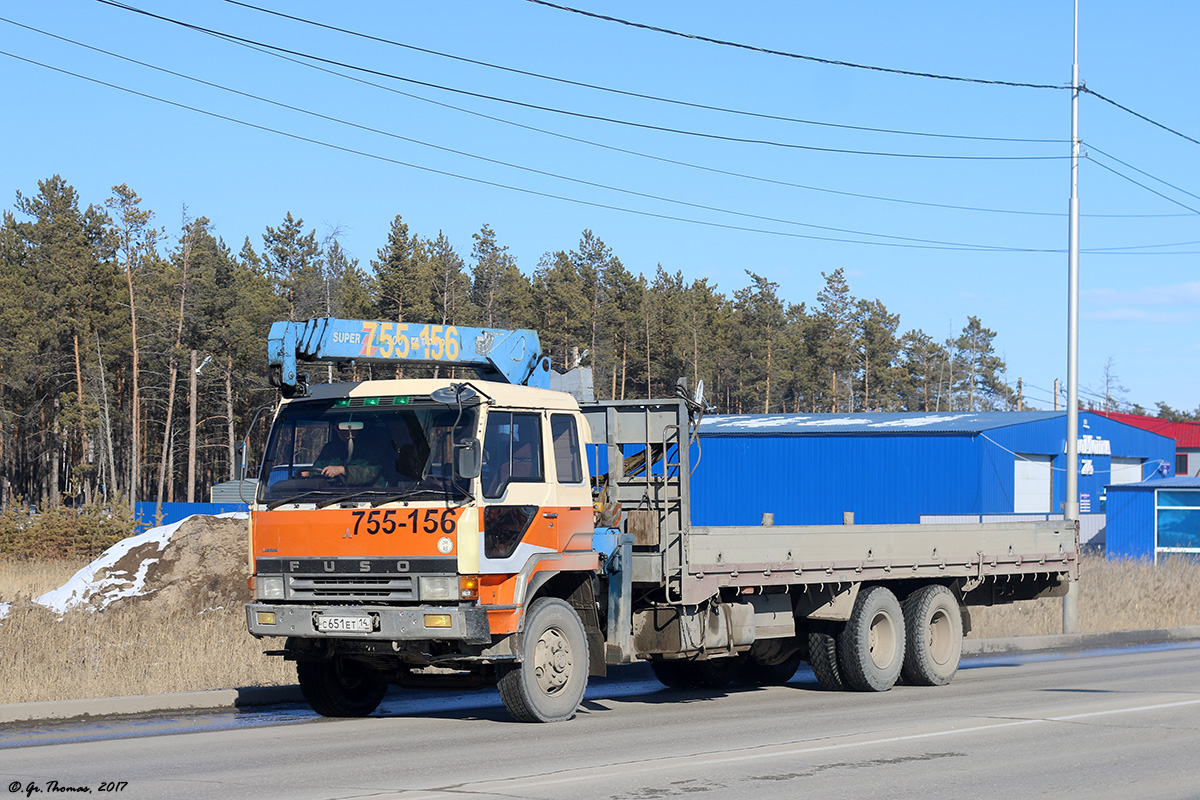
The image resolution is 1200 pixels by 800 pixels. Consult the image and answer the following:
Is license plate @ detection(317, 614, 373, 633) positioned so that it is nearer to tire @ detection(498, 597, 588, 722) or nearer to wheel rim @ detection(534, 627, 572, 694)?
tire @ detection(498, 597, 588, 722)

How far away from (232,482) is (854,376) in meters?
99.5

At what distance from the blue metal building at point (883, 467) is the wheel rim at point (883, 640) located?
3214 centimetres

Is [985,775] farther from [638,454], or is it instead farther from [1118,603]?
[1118,603]

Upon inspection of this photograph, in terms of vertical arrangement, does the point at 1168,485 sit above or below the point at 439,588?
above

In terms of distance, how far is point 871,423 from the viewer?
160ft

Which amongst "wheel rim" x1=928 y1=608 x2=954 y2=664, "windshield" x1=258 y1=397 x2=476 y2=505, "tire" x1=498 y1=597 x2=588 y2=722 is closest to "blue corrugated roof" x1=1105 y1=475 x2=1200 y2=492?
"wheel rim" x1=928 y1=608 x2=954 y2=664

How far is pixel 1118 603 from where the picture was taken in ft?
83.6

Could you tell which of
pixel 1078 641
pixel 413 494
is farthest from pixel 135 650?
pixel 1078 641

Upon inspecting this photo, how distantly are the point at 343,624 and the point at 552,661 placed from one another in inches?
72.2

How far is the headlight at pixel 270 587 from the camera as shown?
10.9 meters

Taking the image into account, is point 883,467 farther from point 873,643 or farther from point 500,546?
point 500,546

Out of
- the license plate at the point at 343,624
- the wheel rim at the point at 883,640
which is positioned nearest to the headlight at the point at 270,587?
the license plate at the point at 343,624

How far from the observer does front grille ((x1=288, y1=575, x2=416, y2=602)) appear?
10461 millimetres

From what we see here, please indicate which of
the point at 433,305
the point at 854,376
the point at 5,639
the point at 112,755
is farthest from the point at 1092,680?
the point at 854,376
